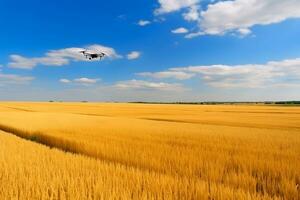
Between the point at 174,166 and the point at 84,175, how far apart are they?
7.09 feet

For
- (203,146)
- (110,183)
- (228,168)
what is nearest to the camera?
(110,183)

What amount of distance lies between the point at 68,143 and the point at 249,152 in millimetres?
6209

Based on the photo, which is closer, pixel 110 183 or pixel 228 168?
pixel 110 183

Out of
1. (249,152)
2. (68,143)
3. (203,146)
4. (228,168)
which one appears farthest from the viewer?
(68,143)

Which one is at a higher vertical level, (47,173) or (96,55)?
(96,55)

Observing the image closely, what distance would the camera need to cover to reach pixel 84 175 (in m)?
5.89

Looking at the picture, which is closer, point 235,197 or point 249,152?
point 235,197

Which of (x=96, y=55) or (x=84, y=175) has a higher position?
(x=96, y=55)

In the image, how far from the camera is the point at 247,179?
233 inches

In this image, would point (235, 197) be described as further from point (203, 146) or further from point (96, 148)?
point (96, 148)

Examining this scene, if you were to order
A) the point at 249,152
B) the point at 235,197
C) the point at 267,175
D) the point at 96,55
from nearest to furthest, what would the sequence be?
1. the point at 235,197
2. the point at 267,175
3. the point at 249,152
4. the point at 96,55

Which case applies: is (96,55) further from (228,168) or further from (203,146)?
(228,168)

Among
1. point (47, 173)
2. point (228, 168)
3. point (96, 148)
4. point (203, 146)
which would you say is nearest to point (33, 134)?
point (96, 148)

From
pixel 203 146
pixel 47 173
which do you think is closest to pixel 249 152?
pixel 203 146
